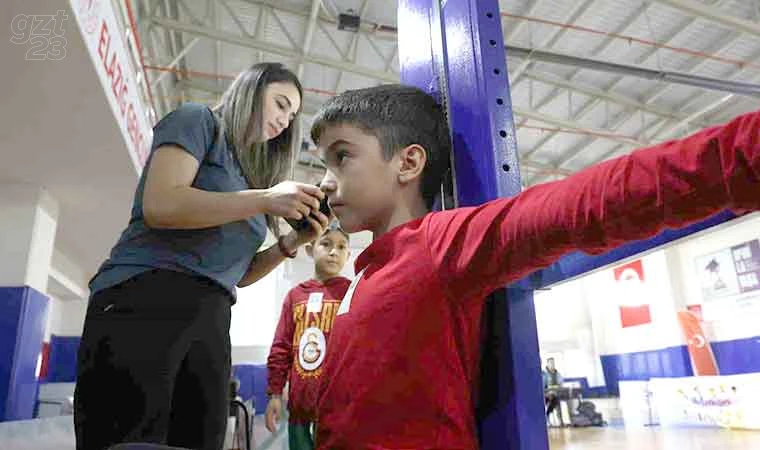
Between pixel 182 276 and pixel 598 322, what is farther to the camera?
pixel 598 322

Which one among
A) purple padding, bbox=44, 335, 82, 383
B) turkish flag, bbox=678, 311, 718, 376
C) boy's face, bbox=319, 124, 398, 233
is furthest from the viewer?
purple padding, bbox=44, 335, 82, 383

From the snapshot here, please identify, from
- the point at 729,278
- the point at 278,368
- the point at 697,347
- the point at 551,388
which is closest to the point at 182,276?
the point at 278,368

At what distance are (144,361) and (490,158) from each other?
666 millimetres

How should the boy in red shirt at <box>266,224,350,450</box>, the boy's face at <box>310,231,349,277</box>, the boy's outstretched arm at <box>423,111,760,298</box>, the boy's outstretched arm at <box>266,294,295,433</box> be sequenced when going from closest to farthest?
1. the boy's outstretched arm at <box>423,111,760,298</box>
2. the boy in red shirt at <box>266,224,350,450</box>
3. the boy's outstretched arm at <box>266,294,295,433</box>
4. the boy's face at <box>310,231,349,277</box>

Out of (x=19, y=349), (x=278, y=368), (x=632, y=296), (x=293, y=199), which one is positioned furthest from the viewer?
(x=632, y=296)

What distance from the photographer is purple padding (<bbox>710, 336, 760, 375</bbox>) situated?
7.16 m

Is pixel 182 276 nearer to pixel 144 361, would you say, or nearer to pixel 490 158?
pixel 144 361

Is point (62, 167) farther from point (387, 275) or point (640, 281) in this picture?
point (640, 281)

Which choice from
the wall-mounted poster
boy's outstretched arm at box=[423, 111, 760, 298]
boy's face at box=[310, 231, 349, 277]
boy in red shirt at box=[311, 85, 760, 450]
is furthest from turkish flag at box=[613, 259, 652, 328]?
boy's outstretched arm at box=[423, 111, 760, 298]

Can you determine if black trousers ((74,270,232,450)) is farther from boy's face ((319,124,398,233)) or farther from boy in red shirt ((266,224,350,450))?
boy in red shirt ((266,224,350,450))

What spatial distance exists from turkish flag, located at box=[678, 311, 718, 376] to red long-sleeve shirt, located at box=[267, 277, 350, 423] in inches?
282

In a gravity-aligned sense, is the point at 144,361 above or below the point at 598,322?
below

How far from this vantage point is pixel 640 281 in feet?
31.3

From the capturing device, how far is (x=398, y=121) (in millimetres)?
908
